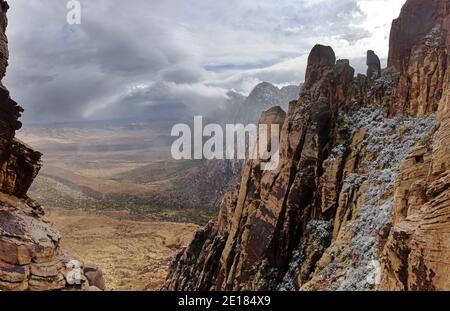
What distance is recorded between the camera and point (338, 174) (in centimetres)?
2673

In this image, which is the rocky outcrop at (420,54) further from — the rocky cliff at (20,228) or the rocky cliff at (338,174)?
the rocky cliff at (20,228)

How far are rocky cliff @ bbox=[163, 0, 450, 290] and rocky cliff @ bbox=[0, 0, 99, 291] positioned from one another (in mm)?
13461

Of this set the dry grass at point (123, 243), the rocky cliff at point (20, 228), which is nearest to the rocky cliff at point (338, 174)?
the rocky cliff at point (20, 228)

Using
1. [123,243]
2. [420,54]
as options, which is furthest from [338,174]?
[123,243]

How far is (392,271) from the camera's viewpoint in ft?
42.9

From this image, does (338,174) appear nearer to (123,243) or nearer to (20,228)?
(20,228)

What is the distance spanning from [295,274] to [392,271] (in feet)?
45.8

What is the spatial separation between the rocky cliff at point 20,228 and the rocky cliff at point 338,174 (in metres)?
13.5

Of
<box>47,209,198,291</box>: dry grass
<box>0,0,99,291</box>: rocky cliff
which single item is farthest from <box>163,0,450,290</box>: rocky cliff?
<box>47,209,198,291</box>: dry grass

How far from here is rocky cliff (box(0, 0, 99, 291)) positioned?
17.4 m

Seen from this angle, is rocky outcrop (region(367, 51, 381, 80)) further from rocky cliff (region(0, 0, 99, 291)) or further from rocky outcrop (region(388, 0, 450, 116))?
rocky cliff (region(0, 0, 99, 291))
